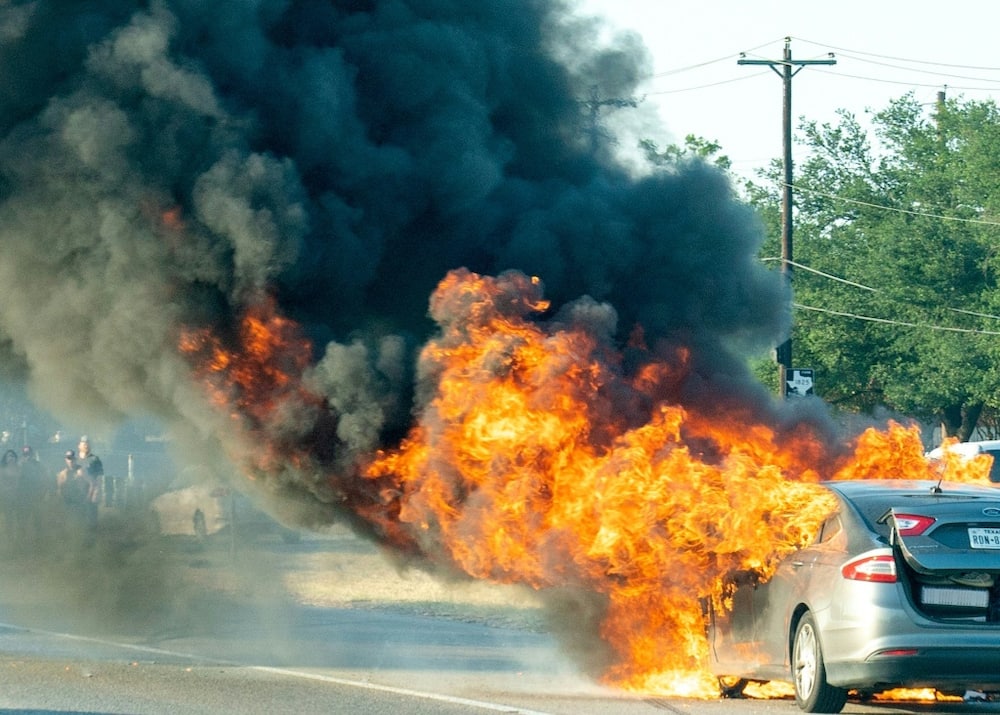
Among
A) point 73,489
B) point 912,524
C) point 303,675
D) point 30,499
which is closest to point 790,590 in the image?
point 912,524

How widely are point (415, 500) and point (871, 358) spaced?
1048 inches

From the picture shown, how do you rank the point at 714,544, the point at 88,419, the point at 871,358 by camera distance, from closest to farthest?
the point at 714,544, the point at 88,419, the point at 871,358

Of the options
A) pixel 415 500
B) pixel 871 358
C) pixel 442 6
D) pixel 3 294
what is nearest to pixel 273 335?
pixel 415 500

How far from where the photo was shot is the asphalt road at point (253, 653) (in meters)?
9.63

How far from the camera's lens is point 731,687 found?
9969 mm

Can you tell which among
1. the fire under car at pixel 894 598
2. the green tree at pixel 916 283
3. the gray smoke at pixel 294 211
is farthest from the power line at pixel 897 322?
the fire under car at pixel 894 598

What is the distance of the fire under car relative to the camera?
8242 mm

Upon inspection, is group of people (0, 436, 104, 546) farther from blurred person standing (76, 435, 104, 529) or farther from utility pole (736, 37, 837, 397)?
utility pole (736, 37, 837, 397)

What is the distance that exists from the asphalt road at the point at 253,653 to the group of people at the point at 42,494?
1.26 m

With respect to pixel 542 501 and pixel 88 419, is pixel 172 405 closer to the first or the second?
pixel 88 419

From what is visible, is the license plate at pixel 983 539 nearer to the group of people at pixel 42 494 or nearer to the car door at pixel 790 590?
the car door at pixel 790 590

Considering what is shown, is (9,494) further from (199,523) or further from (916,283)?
(916,283)

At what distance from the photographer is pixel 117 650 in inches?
A: 489

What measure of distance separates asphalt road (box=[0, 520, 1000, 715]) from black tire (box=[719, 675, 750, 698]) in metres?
0.19
